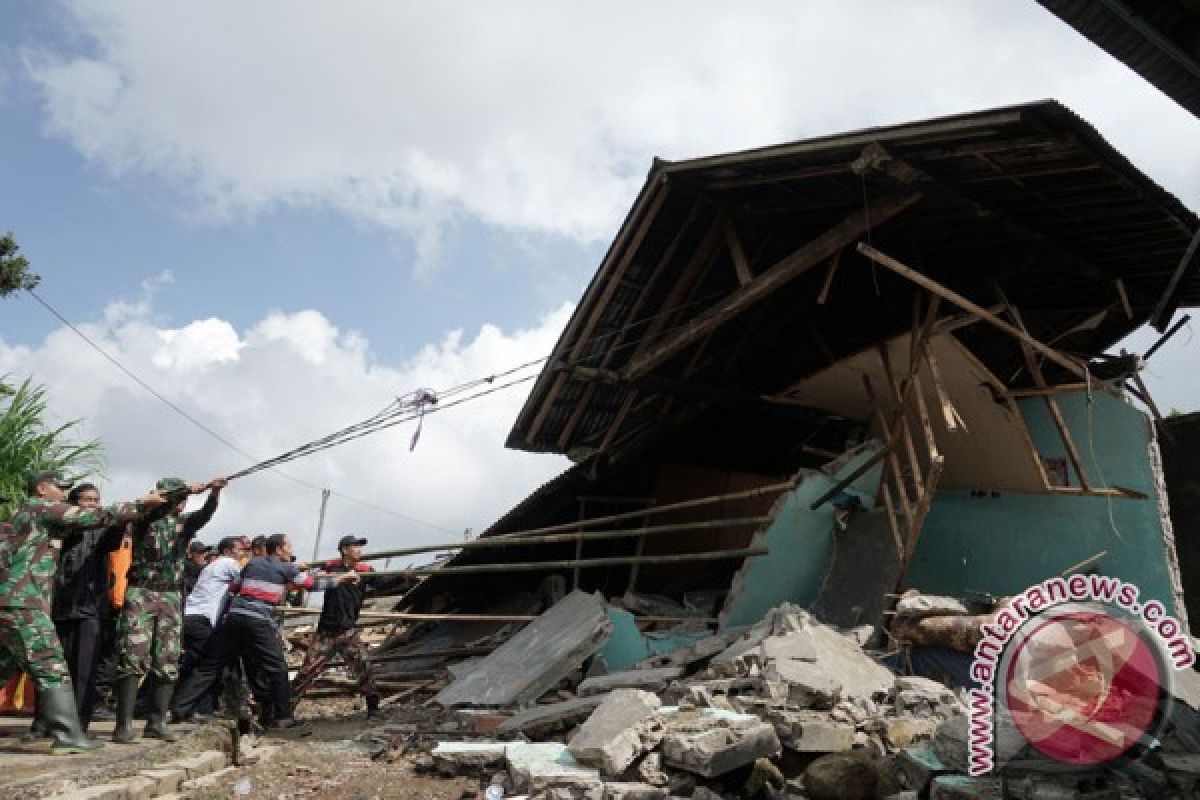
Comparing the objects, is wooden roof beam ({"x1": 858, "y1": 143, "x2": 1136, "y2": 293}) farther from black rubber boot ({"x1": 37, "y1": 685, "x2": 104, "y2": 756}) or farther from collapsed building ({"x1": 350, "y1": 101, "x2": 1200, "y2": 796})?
black rubber boot ({"x1": 37, "y1": 685, "x2": 104, "y2": 756})

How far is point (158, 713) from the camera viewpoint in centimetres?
589

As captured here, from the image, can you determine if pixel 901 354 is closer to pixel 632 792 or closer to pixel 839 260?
pixel 839 260

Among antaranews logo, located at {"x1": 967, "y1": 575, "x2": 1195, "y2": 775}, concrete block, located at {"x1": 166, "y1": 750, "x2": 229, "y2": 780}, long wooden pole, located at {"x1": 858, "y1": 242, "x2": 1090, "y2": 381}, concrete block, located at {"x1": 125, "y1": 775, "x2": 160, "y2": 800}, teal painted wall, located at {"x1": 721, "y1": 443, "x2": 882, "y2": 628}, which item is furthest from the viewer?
teal painted wall, located at {"x1": 721, "y1": 443, "x2": 882, "y2": 628}

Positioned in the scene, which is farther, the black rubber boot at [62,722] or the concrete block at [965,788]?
the black rubber boot at [62,722]

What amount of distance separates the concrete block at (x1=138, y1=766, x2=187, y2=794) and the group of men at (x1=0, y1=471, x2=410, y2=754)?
0.65 meters

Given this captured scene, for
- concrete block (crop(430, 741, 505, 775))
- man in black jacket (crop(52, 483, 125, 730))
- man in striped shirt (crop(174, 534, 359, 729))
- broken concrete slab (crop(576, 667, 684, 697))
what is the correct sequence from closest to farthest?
concrete block (crop(430, 741, 505, 775)) < man in black jacket (crop(52, 483, 125, 730)) < broken concrete slab (crop(576, 667, 684, 697)) < man in striped shirt (crop(174, 534, 359, 729))

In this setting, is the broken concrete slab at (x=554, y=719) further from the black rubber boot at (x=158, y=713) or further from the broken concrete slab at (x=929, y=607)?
the broken concrete slab at (x=929, y=607)

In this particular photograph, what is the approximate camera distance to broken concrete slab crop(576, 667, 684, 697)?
6625 mm

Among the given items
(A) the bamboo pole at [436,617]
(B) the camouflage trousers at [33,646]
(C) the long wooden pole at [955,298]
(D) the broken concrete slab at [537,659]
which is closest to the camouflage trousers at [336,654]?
(A) the bamboo pole at [436,617]

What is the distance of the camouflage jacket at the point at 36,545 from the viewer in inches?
202

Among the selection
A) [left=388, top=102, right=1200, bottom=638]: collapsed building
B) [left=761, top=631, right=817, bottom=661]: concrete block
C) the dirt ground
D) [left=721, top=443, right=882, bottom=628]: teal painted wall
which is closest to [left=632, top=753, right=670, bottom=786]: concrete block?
the dirt ground

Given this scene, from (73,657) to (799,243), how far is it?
301 inches

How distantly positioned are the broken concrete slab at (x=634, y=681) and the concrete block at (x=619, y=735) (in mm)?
1363

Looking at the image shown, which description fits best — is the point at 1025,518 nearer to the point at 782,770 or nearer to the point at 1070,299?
the point at 1070,299
